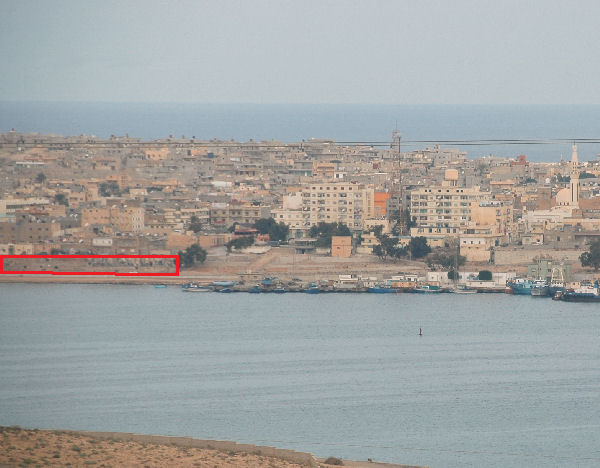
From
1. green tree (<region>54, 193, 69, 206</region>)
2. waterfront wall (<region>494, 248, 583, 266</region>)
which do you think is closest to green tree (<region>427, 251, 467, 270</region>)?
waterfront wall (<region>494, 248, 583, 266</region>)

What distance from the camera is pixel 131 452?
10711mm

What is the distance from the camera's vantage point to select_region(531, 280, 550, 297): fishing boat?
2247 cm

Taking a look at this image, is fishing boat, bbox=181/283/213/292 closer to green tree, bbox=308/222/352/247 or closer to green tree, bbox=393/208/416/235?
green tree, bbox=308/222/352/247

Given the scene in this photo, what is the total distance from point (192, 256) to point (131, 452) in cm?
1440

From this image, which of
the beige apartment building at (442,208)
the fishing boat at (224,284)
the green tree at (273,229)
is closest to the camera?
the fishing boat at (224,284)

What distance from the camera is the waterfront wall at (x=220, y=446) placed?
11.1 metres

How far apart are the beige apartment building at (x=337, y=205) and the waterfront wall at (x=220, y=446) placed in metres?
15.8

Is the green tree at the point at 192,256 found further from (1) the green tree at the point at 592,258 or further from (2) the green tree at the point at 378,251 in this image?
(1) the green tree at the point at 592,258

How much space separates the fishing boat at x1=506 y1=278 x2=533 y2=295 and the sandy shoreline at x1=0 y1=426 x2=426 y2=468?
37.2 feet

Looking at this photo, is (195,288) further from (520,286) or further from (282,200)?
(282,200)

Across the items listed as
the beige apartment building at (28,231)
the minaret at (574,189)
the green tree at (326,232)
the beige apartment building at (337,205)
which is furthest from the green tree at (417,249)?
the beige apartment building at (28,231)

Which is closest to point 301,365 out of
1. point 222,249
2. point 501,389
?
point 501,389

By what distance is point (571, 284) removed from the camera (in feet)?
74.4

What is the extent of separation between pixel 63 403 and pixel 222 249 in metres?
12.0
